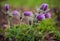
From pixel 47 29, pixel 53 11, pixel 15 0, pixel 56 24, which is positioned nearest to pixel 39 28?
pixel 47 29

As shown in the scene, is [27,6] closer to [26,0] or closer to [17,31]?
[26,0]

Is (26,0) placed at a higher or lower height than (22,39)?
higher

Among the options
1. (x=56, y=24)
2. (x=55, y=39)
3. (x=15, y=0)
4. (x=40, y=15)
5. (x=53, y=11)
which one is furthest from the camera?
(x=15, y=0)

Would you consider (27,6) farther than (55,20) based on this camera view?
Yes

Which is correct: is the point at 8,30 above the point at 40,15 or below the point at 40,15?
below

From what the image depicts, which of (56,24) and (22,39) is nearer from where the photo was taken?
(22,39)

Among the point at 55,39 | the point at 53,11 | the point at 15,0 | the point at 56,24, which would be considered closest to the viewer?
the point at 55,39

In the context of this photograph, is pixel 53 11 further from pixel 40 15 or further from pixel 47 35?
pixel 40 15

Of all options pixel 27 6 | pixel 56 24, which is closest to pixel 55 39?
pixel 56 24

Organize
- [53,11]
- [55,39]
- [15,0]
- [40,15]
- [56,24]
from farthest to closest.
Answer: [15,0]
[53,11]
[56,24]
[55,39]
[40,15]
